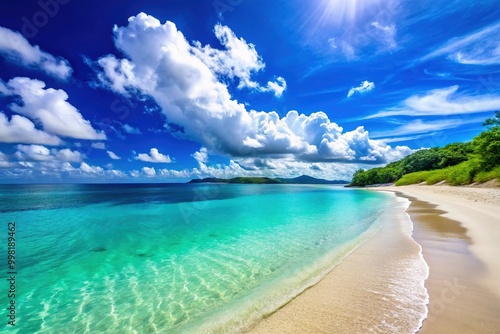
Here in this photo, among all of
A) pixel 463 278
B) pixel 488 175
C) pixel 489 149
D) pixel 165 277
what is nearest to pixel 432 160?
pixel 489 149

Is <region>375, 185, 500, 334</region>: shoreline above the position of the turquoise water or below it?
above

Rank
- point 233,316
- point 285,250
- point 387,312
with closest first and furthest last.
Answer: point 387,312 < point 233,316 < point 285,250

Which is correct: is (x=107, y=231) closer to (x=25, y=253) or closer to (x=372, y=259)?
(x=25, y=253)

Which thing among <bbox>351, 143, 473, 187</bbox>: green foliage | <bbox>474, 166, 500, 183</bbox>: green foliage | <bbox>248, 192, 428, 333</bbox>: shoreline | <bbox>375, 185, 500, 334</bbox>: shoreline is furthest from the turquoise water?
<bbox>351, 143, 473, 187</bbox>: green foliage

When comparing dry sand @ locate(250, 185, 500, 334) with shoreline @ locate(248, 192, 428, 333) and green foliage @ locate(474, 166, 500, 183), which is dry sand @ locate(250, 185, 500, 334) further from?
green foliage @ locate(474, 166, 500, 183)

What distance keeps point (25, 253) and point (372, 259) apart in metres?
18.9

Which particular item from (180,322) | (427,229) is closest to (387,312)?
(180,322)

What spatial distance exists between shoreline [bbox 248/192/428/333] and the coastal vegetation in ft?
138

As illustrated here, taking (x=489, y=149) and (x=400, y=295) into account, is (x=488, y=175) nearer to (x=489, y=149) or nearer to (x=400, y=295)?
(x=489, y=149)

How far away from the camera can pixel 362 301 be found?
5816mm

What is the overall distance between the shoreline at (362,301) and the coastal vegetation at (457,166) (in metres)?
41.9

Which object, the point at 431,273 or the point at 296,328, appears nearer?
the point at 296,328

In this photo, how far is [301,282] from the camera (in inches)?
301

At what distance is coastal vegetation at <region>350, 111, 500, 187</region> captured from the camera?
37344mm
